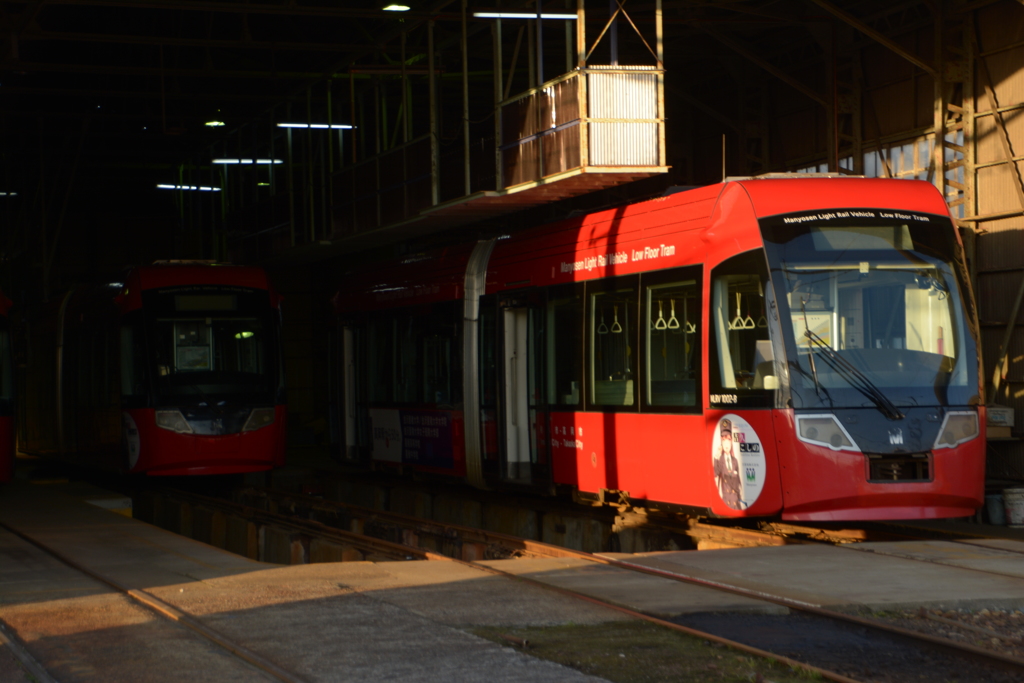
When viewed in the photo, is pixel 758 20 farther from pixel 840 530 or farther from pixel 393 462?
pixel 840 530

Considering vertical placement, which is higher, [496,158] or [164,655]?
[496,158]

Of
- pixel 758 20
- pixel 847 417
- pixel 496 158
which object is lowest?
pixel 847 417

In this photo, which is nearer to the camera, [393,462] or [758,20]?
[393,462]

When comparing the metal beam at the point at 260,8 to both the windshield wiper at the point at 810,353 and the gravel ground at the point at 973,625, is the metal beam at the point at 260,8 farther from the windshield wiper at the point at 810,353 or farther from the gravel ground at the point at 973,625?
the gravel ground at the point at 973,625

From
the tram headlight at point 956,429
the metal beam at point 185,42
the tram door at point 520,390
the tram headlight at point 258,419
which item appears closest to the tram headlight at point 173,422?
the tram headlight at point 258,419

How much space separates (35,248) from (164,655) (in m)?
33.5

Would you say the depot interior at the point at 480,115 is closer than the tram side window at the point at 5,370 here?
Yes

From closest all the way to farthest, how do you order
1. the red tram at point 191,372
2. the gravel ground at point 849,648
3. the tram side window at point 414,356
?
1. the gravel ground at point 849,648
2. the tram side window at point 414,356
3. the red tram at point 191,372

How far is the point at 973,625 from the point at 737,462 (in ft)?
12.2

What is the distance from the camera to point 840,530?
13000mm

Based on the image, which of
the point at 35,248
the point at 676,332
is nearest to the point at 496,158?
the point at 676,332

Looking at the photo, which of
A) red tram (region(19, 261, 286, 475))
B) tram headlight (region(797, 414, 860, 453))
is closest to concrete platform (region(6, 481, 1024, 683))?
tram headlight (region(797, 414, 860, 453))

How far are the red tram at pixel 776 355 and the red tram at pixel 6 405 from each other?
25.7 feet

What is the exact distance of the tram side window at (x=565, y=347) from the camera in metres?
14.3
